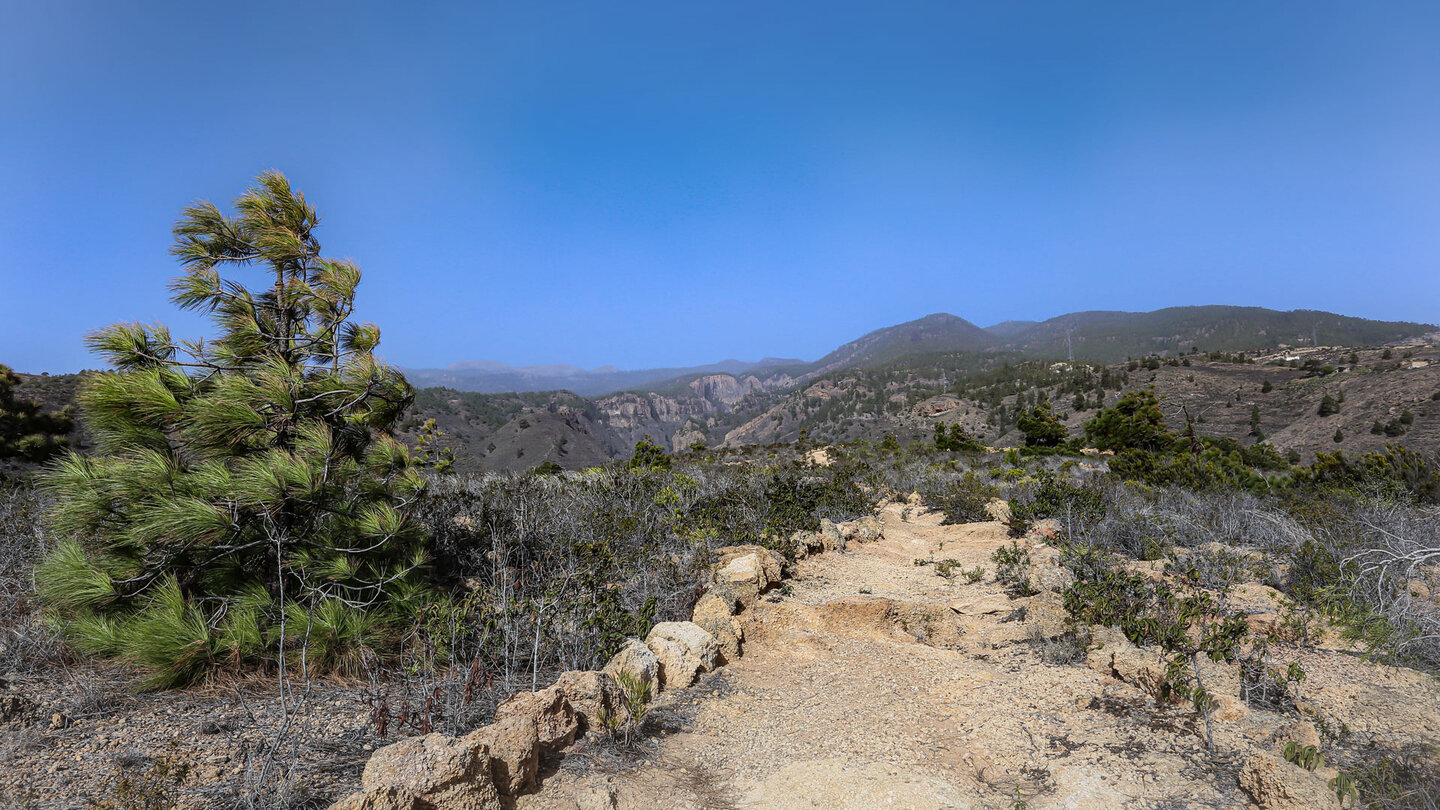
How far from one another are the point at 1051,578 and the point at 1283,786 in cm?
364

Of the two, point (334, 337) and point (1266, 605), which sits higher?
point (334, 337)

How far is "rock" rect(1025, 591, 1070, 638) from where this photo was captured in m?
4.88

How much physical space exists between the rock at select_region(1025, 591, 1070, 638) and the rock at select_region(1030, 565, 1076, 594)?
0.40m

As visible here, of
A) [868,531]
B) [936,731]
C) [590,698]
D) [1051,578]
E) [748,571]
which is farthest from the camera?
[868,531]

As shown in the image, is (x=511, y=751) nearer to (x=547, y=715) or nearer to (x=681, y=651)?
(x=547, y=715)

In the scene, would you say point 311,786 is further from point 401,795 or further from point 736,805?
point 736,805

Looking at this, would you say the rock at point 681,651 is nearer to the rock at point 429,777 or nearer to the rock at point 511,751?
the rock at point 511,751

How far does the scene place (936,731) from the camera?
3.62m

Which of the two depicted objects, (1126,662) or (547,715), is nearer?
(547,715)

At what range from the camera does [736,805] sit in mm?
2857

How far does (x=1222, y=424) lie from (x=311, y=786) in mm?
43292

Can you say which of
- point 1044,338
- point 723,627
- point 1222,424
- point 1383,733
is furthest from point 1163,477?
point 1044,338

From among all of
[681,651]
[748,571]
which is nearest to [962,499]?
[748,571]

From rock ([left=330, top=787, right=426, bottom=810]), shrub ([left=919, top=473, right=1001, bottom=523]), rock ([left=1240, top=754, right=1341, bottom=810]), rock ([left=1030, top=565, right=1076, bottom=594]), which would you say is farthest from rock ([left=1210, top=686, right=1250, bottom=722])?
shrub ([left=919, top=473, right=1001, bottom=523])
